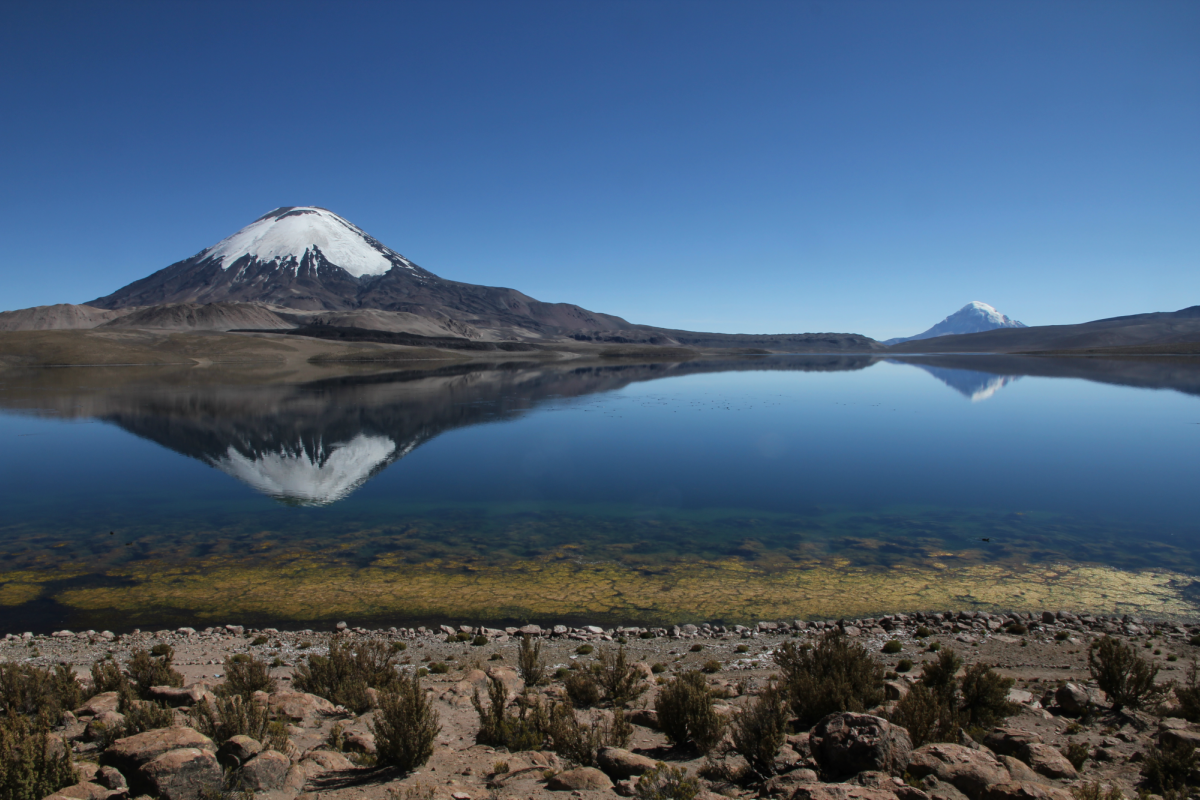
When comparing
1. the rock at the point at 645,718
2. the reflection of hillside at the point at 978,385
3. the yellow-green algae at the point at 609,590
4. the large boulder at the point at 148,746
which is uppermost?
the reflection of hillside at the point at 978,385

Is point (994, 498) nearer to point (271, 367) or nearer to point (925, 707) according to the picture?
point (925, 707)

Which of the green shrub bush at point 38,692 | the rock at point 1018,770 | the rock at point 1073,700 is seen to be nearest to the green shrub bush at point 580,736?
the rock at point 1018,770

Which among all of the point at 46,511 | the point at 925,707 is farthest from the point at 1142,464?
the point at 46,511

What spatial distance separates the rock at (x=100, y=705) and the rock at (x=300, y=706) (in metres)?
1.47

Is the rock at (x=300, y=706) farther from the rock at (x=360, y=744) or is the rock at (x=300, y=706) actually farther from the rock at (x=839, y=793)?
the rock at (x=839, y=793)

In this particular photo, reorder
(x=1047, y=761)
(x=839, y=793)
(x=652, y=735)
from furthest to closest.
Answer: (x=652, y=735) → (x=1047, y=761) → (x=839, y=793)

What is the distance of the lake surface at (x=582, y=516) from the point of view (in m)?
11.2

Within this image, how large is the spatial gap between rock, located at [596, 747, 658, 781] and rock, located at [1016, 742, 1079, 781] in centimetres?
288

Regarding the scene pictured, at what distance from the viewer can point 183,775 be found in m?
4.44

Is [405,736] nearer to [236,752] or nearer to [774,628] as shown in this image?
[236,752]

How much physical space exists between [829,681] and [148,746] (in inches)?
221

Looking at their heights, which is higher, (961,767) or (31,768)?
(31,768)

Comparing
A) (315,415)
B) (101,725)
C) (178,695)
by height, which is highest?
(315,415)

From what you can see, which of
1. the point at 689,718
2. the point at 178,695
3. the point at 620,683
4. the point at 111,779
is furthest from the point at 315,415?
the point at 689,718
